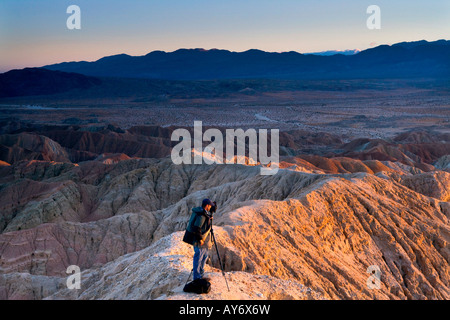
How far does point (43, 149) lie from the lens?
69562 millimetres

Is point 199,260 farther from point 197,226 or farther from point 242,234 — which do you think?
point 242,234

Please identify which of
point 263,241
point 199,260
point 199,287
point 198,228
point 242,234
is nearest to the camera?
point 199,287

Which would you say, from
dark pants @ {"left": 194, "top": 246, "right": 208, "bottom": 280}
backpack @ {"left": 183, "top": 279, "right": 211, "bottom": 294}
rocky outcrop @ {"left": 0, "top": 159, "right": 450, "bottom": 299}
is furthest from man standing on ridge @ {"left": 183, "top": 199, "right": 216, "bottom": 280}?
rocky outcrop @ {"left": 0, "top": 159, "right": 450, "bottom": 299}

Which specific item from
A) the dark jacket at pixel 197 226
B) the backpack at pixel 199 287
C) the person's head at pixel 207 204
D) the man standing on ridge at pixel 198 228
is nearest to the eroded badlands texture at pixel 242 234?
the backpack at pixel 199 287

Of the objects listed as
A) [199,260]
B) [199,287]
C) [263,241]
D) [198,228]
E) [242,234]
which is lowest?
[263,241]

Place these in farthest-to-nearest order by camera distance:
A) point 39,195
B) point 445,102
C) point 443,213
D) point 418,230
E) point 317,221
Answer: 1. point 445,102
2. point 39,195
3. point 443,213
4. point 418,230
5. point 317,221

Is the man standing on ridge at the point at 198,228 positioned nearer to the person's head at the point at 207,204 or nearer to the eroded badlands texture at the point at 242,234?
the person's head at the point at 207,204

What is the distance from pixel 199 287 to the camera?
9.30m

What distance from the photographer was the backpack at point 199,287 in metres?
9.27

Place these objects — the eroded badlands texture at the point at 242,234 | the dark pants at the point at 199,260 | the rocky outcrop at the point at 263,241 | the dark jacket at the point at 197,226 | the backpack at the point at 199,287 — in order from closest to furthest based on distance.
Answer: the backpack at the point at 199,287, the dark jacket at the point at 197,226, the dark pants at the point at 199,260, the rocky outcrop at the point at 263,241, the eroded badlands texture at the point at 242,234

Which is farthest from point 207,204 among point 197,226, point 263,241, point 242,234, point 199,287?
point 263,241
